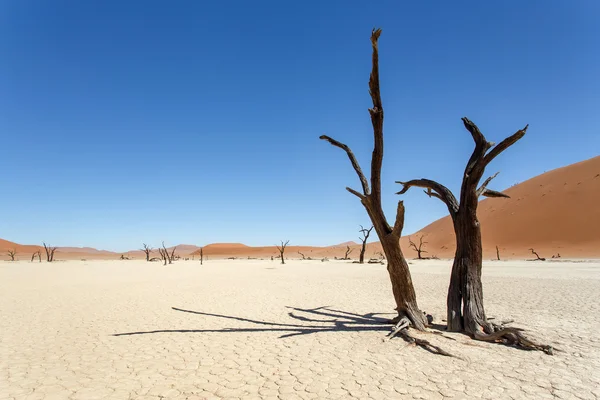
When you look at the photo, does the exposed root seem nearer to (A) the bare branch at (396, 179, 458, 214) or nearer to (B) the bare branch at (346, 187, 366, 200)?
(A) the bare branch at (396, 179, 458, 214)

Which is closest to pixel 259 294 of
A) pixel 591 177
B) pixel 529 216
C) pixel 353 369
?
pixel 353 369

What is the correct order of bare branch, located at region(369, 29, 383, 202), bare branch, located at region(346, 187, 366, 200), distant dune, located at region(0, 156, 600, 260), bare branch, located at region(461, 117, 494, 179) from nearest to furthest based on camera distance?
bare branch, located at region(369, 29, 383, 202) → bare branch, located at region(461, 117, 494, 179) → bare branch, located at region(346, 187, 366, 200) → distant dune, located at region(0, 156, 600, 260)

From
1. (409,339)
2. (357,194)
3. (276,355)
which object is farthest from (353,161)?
(276,355)

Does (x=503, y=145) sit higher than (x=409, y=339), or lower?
higher

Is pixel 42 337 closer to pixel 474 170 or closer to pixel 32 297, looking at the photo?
pixel 32 297

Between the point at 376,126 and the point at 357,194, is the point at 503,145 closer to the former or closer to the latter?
the point at 376,126

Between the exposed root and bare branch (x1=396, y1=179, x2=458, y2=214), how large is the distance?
2702 mm

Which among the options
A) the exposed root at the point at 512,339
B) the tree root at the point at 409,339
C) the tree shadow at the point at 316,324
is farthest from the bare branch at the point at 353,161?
the exposed root at the point at 512,339

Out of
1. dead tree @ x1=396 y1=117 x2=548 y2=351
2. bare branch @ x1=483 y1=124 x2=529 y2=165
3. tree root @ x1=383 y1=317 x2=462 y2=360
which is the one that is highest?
bare branch @ x1=483 y1=124 x2=529 y2=165

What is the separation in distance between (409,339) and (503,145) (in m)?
4.64

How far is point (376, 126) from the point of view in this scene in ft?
24.7

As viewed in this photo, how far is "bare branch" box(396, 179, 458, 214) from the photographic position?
7.80 meters

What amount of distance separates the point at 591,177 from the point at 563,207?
10.9 m

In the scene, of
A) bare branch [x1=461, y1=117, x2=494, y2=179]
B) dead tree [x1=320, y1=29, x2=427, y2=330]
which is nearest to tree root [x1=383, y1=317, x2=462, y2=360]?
dead tree [x1=320, y1=29, x2=427, y2=330]
